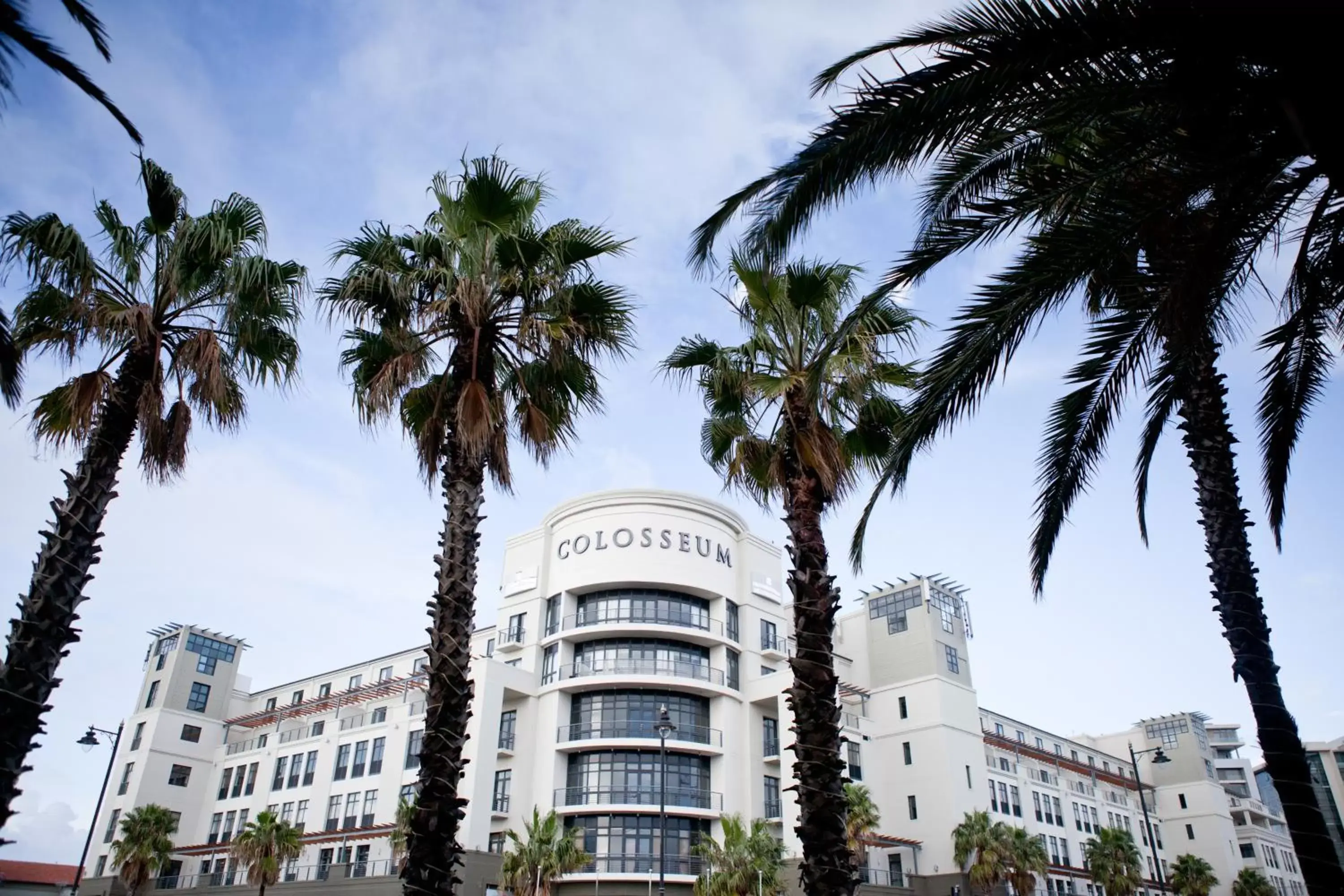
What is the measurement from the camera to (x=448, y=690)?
10961mm

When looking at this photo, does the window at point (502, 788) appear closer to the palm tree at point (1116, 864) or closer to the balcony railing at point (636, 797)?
the balcony railing at point (636, 797)

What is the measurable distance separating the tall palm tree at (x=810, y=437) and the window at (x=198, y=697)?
63297mm

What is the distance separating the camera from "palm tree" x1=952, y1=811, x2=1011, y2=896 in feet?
152

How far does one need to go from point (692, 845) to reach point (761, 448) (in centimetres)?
3441

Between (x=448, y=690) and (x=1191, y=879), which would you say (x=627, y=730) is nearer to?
(x=448, y=690)

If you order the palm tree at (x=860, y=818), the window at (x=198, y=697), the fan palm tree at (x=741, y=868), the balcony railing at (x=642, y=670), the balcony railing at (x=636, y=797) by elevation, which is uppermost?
the window at (x=198, y=697)

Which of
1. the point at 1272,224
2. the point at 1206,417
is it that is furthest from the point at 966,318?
the point at 1206,417

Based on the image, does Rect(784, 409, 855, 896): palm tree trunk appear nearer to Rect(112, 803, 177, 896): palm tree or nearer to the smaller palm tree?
the smaller palm tree

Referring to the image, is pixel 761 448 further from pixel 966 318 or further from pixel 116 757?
pixel 116 757

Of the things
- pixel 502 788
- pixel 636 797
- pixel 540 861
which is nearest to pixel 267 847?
pixel 502 788

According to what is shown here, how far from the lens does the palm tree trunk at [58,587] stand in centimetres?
964

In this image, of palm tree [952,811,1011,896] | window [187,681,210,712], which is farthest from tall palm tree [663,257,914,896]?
window [187,681,210,712]

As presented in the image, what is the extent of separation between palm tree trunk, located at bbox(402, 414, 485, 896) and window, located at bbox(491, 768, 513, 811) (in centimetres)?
3772

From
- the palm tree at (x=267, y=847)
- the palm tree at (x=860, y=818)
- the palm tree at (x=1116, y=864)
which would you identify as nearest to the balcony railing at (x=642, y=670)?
the palm tree at (x=860, y=818)
